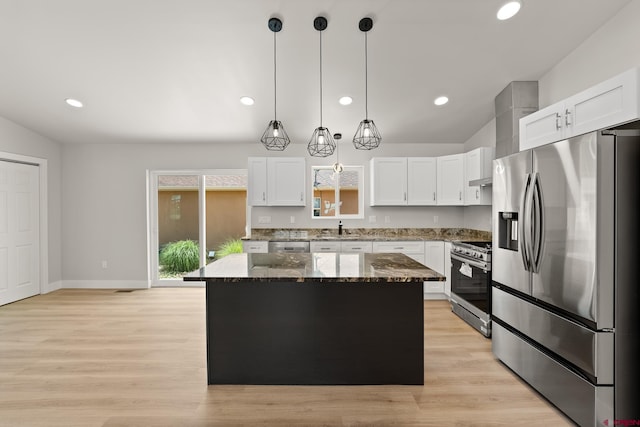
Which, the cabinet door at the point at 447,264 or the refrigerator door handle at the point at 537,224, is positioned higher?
the refrigerator door handle at the point at 537,224

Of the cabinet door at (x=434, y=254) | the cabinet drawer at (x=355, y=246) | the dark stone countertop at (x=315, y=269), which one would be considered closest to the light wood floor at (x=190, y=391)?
the dark stone countertop at (x=315, y=269)

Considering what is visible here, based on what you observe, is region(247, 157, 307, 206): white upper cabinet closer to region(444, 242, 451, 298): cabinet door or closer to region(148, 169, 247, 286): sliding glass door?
region(148, 169, 247, 286): sliding glass door

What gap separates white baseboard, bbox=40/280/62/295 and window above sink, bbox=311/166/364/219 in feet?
14.4

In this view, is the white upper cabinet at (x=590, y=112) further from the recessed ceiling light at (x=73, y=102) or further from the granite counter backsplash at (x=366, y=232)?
the recessed ceiling light at (x=73, y=102)

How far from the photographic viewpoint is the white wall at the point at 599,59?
2.94 meters

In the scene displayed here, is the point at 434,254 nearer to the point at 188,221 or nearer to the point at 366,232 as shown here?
the point at 366,232

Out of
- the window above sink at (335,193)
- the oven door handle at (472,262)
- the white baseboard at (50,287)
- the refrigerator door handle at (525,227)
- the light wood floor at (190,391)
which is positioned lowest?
the light wood floor at (190,391)

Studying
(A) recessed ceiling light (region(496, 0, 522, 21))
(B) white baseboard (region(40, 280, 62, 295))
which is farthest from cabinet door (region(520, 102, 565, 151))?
(B) white baseboard (region(40, 280, 62, 295))

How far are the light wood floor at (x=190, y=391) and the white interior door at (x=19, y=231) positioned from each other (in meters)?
1.48

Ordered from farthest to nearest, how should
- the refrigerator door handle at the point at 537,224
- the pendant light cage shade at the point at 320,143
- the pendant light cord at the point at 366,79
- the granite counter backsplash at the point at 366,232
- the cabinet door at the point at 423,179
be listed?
the granite counter backsplash at the point at 366,232 < the cabinet door at the point at 423,179 < the pendant light cord at the point at 366,79 < the pendant light cage shade at the point at 320,143 < the refrigerator door handle at the point at 537,224

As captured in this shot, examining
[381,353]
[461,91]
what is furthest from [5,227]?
[461,91]

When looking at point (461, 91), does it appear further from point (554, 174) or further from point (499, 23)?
point (554, 174)

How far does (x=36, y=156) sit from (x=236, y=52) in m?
4.02

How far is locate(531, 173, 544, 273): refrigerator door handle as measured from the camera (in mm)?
2508
